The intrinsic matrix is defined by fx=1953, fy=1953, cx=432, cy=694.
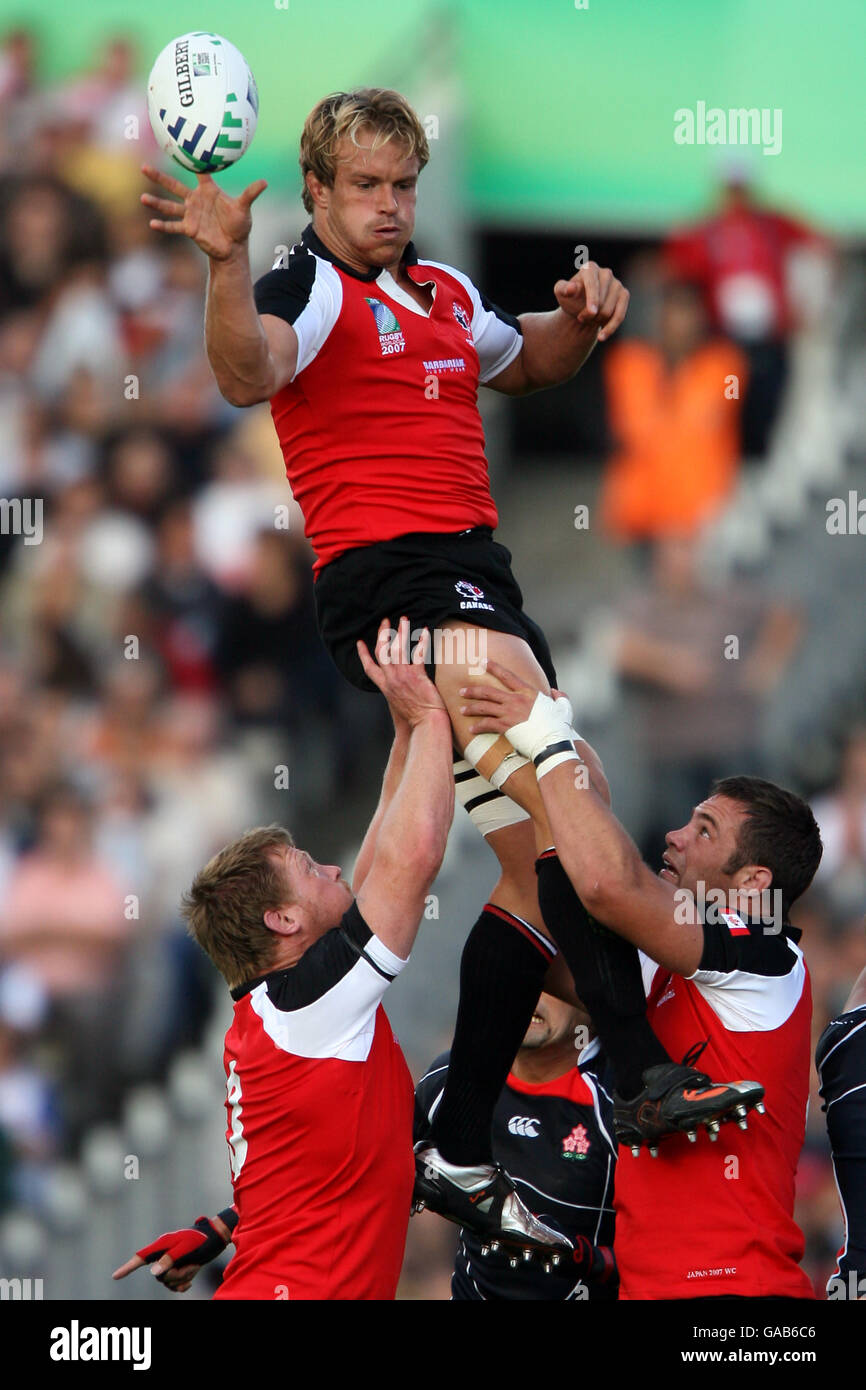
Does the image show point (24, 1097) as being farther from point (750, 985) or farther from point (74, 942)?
point (750, 985)

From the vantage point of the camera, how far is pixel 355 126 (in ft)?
14.0

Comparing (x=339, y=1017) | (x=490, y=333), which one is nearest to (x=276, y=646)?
(x=490, y=333)

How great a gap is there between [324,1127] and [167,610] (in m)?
5.37

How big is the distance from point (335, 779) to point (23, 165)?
3823 millimetres

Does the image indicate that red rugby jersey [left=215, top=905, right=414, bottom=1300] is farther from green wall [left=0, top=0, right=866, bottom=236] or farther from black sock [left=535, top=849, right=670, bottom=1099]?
green wall [left=0, top=0, right=866, bottom=236]

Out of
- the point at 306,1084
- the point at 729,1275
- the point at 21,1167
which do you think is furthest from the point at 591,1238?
the point at 21,1167

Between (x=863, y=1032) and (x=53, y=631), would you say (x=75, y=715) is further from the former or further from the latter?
(x=863, y=1032)

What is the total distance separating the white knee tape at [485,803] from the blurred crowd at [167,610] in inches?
143

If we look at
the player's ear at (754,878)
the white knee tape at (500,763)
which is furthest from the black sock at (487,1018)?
the player's ear at (754,878)

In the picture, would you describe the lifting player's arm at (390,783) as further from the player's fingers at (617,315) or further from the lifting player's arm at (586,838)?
the player's fingers at (617,315)

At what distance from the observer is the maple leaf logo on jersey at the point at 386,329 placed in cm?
442

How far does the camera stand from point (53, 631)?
9.59 m

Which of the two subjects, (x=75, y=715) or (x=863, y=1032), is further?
(x=75, y=715)
